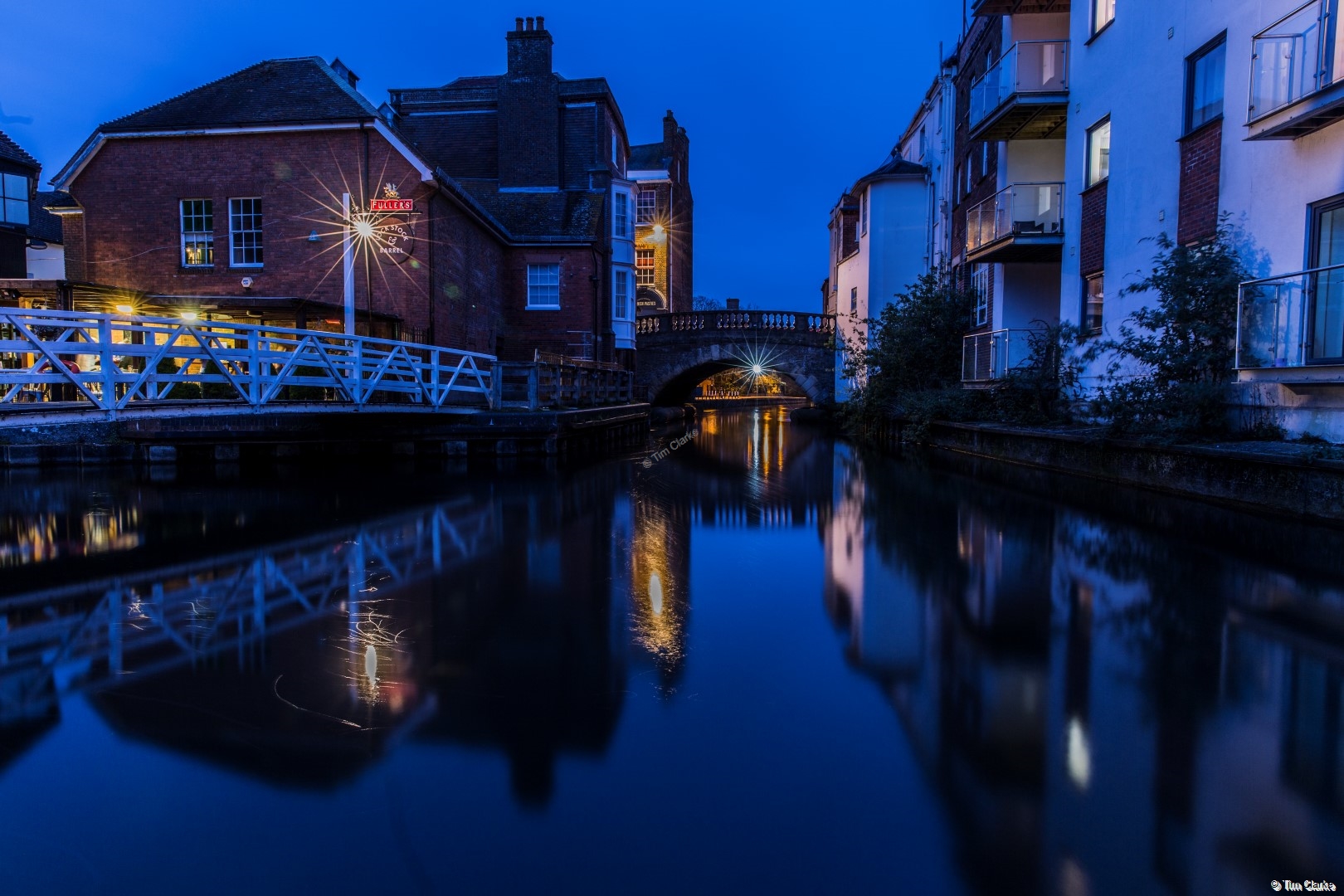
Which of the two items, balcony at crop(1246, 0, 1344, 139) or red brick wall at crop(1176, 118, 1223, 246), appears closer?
balcony at crop(1246, 0, 1344, 139)

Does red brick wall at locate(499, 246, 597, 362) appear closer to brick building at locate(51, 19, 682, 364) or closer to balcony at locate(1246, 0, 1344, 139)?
brick building at locate(51, 19, 682, 364)

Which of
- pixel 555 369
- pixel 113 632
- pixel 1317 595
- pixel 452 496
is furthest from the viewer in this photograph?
pixel 555 369

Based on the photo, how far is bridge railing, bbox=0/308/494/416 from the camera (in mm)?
8195

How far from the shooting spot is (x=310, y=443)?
17016mm

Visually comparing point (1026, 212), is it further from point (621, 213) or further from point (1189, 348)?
point (621, 213)

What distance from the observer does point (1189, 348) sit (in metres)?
10.5

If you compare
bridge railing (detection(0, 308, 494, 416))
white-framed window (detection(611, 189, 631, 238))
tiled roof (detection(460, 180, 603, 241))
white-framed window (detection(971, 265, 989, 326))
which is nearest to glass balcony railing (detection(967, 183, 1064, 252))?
white-framed window (detection(971, 265, 989, 326))

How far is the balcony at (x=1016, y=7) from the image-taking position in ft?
58.9

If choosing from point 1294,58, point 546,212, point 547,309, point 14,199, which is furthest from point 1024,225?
point 14,199

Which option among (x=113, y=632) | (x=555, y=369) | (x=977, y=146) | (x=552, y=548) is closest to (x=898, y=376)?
(x=977, y=146)

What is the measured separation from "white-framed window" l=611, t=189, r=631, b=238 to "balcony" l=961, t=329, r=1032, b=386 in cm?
1553

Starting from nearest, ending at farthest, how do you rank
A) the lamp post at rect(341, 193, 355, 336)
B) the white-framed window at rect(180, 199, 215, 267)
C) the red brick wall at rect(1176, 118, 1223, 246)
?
the red brick wall at rect(1176, 118, 1223, 246) → the lamp post at rect(341, 193, 355, 336) → the white-framed window at rect(180, 199, 215, 267)

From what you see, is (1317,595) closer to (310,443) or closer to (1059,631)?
(1059,631)

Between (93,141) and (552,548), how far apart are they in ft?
71.7
